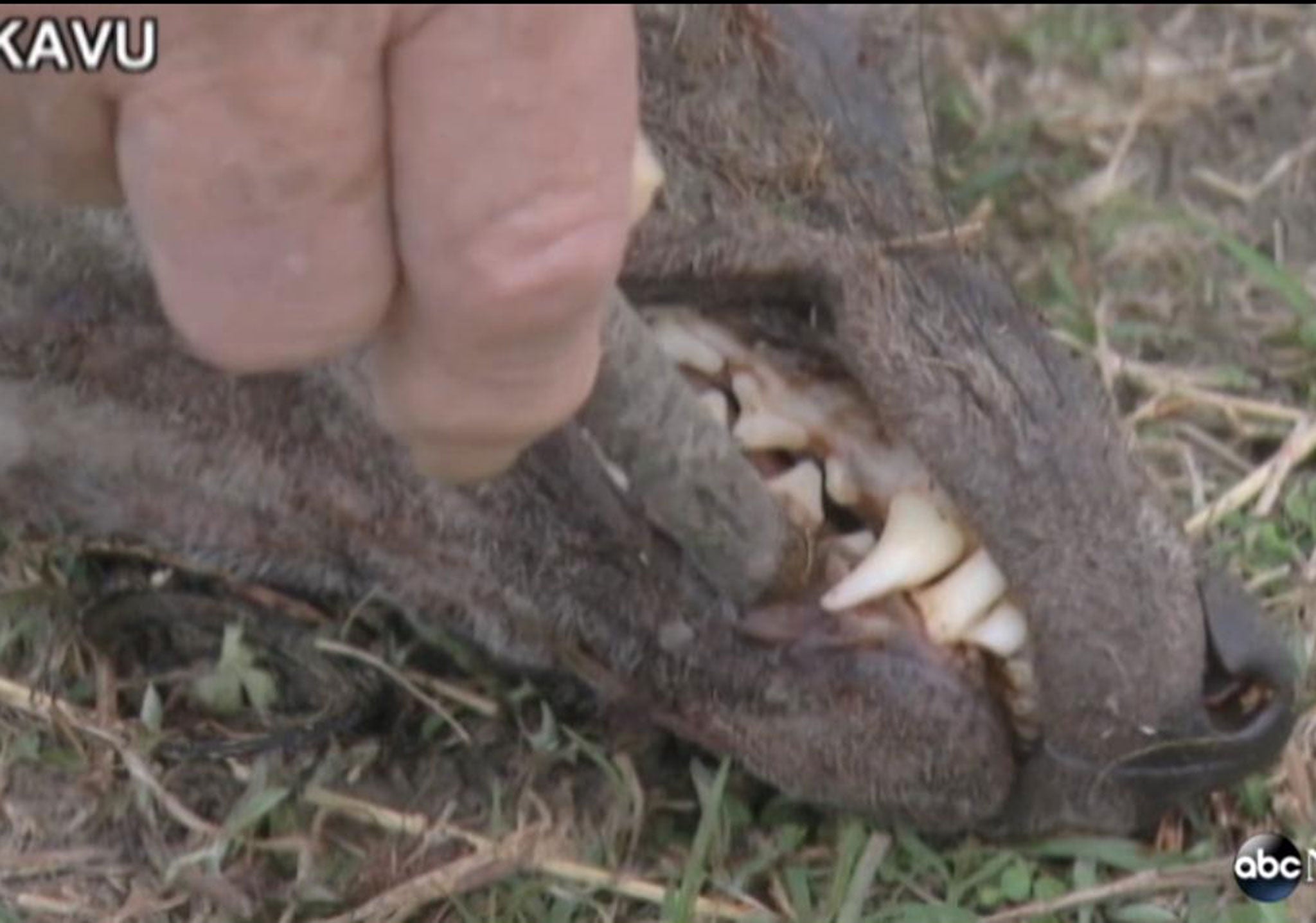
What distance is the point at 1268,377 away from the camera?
2105 millimetres

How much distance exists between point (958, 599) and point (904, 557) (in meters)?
0.05

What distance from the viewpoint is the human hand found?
0.98 m

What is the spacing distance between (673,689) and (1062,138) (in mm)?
1015

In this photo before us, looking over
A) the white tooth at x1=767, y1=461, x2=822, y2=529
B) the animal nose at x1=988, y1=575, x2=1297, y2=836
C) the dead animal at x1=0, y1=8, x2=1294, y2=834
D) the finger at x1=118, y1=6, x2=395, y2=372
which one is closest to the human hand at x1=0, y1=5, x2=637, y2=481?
the finger at x1=118, y1=6, x2=395, y2=372

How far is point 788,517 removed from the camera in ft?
5.10

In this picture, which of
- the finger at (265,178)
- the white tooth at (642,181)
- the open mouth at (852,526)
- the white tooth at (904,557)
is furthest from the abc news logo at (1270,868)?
the finger at (265,178)

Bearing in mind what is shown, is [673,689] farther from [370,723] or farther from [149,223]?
[149,223]

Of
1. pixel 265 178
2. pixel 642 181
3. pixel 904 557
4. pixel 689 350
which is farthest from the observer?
pixel 689 350

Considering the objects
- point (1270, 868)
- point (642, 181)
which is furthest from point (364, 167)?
point (1270, 868)

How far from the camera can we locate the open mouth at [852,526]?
1541 mm

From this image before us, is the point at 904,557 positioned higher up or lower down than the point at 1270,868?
higher up

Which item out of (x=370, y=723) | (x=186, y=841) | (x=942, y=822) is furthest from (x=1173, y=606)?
(x=186, y=841)

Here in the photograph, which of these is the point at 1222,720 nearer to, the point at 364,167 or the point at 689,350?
the point at 689,350

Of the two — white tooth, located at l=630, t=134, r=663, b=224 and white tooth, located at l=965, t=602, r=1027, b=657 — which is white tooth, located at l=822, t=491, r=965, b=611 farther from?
white tooth, located at l=630, t=134, r=663, b=224
